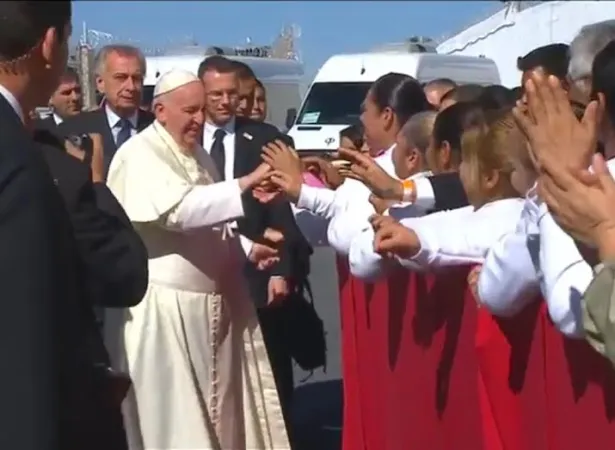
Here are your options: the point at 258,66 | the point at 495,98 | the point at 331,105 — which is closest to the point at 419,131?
the point at 495,98

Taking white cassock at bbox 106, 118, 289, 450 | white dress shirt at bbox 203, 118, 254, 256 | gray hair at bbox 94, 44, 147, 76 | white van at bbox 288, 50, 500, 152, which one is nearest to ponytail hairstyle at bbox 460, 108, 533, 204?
white cassock at bbox 106, 118, 289, 450

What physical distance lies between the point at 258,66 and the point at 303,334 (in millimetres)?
11141

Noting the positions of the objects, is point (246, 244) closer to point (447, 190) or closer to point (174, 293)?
point (174, 293)

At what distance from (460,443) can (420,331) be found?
0.38m

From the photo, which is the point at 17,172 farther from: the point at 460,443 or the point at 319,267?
the point at 319,267

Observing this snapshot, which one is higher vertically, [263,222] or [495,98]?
[495,98]

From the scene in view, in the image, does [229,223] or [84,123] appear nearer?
[229,223]

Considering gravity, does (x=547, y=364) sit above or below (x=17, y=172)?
below

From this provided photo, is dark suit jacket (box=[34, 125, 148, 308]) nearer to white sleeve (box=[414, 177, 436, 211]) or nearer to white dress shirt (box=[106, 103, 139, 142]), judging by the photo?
white sleeve (box=[414, 177, 436, 211])

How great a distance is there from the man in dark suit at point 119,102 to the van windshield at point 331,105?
1196cm

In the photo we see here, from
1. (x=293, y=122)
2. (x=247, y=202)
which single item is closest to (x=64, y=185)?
(x=247, y=202)

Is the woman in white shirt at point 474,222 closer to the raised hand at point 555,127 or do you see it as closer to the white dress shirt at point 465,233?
the white dress shirt at point 465,233

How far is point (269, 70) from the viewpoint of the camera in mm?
18219

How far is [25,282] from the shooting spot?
8.65 feet
